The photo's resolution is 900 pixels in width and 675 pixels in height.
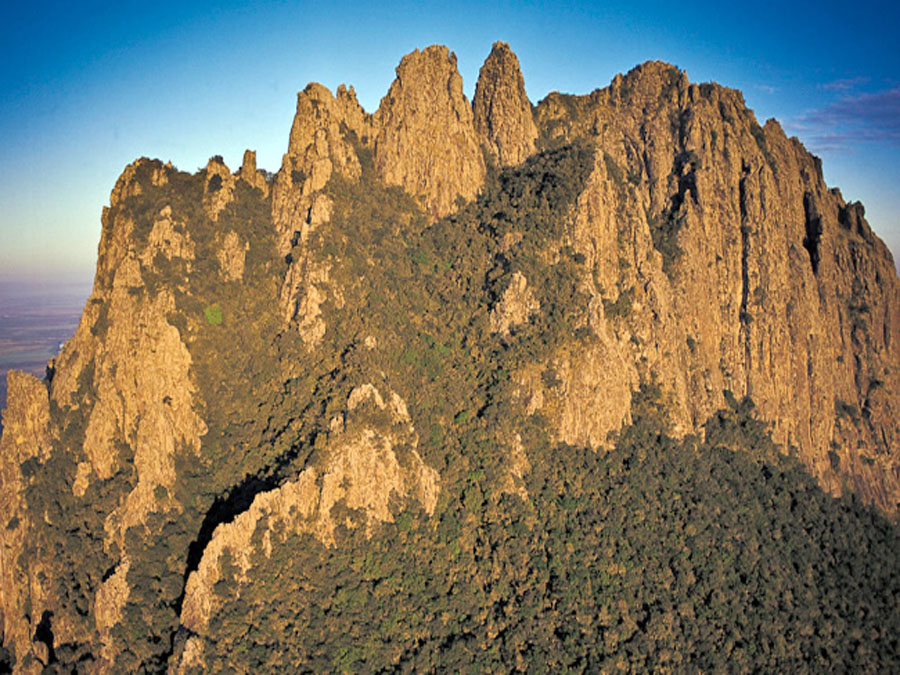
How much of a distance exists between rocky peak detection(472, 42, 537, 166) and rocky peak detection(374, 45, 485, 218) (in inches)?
233

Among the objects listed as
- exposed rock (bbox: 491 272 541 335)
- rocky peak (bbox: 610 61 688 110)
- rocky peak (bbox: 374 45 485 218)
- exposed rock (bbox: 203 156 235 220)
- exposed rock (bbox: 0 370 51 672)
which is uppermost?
rocky peak (bbox: 610 61 688 110)

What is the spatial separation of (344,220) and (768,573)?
2442 inches

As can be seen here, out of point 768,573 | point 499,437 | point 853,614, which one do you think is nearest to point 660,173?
point 499,437

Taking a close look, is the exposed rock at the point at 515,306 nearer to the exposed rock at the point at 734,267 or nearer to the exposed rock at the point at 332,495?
the exposed rock at the point at 734,267

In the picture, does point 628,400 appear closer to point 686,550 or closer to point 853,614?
point 686,550

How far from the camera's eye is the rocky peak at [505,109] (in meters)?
82.2

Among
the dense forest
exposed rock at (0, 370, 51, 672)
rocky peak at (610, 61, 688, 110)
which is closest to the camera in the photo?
the dense forest

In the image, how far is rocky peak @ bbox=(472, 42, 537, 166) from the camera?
82250 millimetres

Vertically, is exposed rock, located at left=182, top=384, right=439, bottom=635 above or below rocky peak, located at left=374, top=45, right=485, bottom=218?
below

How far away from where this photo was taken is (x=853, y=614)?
60.5m

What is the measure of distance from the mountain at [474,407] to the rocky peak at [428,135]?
409 millimetres

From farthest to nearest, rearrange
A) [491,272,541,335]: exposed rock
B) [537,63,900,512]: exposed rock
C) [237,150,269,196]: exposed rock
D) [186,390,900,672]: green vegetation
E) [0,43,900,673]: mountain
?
[237,150,269,196]: exposed rock
[537,63,900,512]: exposed rock
[491,272,541,335]: exposed rock
[0,43,900,673]: mountain
[186,390,900,672]: green vegetation

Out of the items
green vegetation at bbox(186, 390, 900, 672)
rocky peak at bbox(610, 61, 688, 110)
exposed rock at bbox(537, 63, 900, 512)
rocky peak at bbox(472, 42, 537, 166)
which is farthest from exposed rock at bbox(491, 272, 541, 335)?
rocky peak at bbox(610, 61, 688, 110)

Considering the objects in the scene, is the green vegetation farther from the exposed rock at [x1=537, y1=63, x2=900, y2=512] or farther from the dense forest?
the exposed rock at [x1=537, y1=63, x2=900, y2=512]
